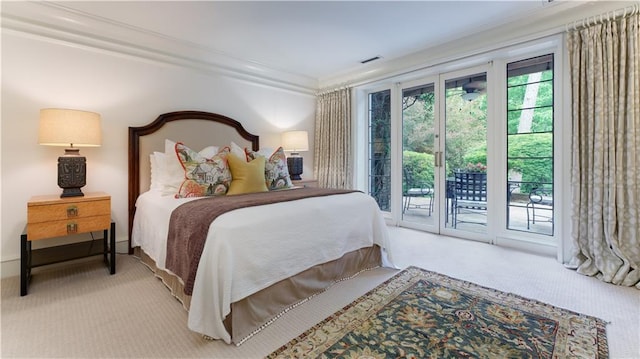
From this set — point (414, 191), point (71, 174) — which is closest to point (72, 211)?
point (71, 174)

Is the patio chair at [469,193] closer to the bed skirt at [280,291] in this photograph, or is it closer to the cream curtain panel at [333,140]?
the cream curtain panel at [333,140]

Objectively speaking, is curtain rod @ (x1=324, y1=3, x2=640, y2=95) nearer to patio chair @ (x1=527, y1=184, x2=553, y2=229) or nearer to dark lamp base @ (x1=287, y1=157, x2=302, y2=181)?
dark lamp base @ (x1=287, y1=157, x2=302, y2=181)

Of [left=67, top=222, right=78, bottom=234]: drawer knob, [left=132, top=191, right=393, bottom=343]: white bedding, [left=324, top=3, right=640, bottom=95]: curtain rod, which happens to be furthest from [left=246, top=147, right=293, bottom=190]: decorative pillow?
[left=324, top=3, right=640, bottom=95]: curtain rod

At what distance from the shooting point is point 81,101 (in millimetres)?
2840

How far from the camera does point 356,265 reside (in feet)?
8.42

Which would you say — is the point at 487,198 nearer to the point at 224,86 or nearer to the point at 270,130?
the point at 270,130

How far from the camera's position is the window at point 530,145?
3.13 m

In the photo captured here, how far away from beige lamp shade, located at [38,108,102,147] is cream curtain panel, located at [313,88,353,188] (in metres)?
3.22

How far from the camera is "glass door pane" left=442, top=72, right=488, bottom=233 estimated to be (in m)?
3.62

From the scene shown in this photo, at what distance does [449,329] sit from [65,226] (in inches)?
116

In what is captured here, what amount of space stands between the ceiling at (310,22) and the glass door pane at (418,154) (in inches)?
27.6

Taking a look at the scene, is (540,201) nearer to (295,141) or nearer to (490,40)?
(490,40)

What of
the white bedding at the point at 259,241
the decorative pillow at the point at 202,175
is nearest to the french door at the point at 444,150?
the white bedding at the point at 259,241

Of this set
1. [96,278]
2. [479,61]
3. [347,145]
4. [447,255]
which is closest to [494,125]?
[479,61]
